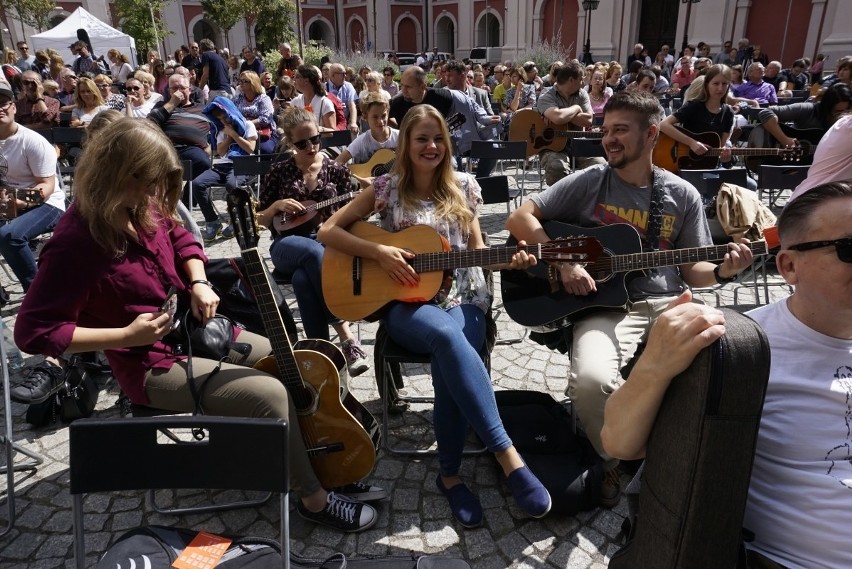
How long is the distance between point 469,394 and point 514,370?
139 cm

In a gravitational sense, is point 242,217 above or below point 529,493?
above

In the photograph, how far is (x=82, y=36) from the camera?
18.0 meters

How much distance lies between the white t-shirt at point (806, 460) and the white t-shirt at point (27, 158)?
16.1 feet


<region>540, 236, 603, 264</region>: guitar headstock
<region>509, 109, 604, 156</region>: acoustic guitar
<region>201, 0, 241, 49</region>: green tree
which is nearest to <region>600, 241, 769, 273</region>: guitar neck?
<region>540, 236, 603, 264</region>: guitar headstock

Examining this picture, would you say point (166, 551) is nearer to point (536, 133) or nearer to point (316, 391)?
point (316, 391)

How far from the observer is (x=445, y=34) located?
156 feet

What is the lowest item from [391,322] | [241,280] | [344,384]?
[344,384]

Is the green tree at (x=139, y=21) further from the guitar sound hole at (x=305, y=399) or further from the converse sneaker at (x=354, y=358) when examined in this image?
the guitar sound hole at (x=305, y=399)

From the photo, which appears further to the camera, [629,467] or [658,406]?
[629,467]

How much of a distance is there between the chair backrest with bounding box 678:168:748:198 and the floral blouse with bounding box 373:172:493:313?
2.31 meters

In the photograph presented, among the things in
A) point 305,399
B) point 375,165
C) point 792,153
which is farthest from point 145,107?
point 792,153

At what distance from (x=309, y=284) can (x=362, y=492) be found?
1356 millimetres

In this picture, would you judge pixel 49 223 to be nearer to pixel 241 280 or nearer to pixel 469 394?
pixel 241 280

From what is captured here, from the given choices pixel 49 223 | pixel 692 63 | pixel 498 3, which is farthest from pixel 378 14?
pixel 49 223
